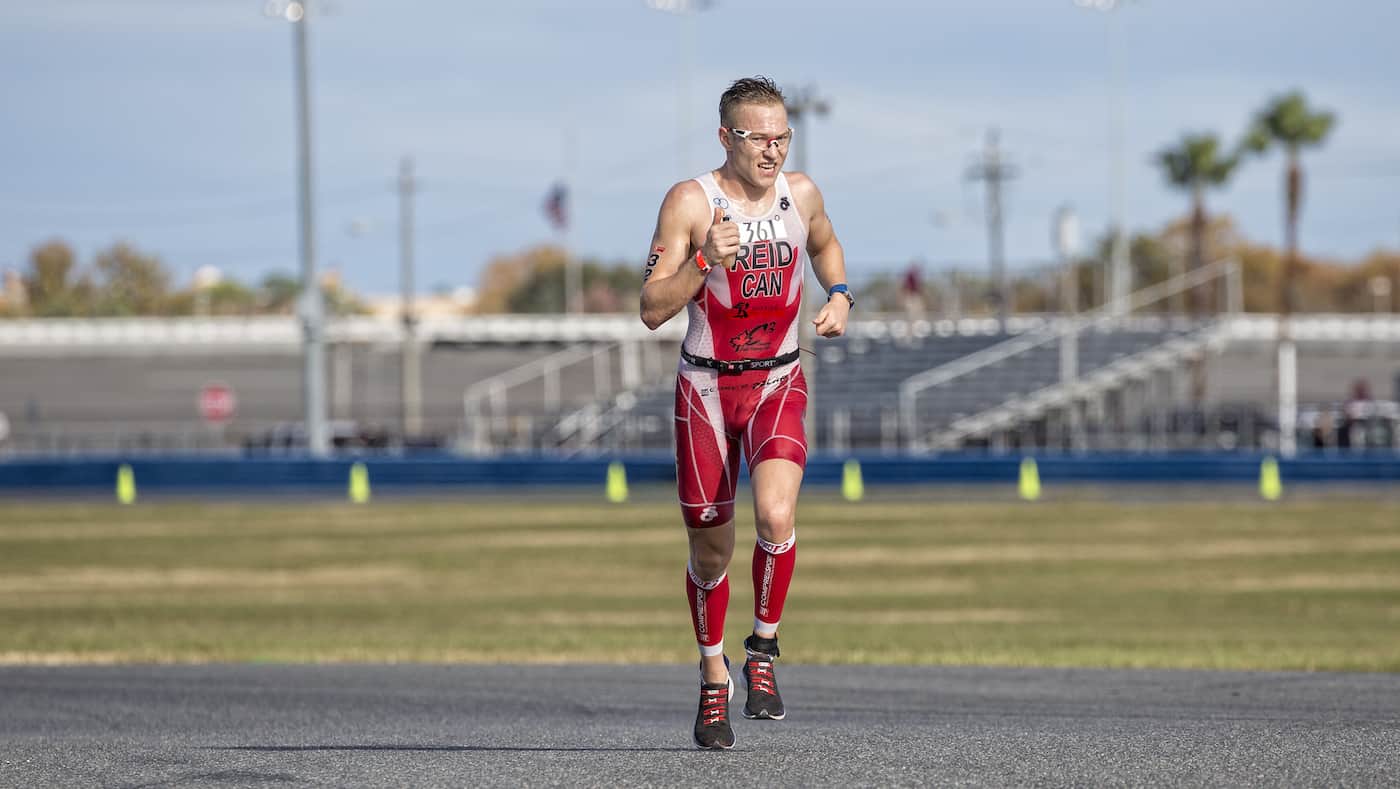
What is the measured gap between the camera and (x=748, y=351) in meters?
7.01

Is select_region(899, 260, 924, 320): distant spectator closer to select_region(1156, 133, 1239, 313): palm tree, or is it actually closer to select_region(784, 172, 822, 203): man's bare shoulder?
select_region(1156, 133, 1239, 313): palm tree

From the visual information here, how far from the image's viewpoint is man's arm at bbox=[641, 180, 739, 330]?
6.43 metres

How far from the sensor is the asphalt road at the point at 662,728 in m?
6.20

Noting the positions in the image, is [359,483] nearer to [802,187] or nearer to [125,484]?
[125,484]

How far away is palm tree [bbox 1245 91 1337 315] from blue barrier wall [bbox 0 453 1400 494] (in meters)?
33.1

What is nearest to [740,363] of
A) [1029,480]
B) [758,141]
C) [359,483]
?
[758,141]

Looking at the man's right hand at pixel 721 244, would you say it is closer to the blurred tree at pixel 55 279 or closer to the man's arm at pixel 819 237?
the man's arm at pixel 819 237

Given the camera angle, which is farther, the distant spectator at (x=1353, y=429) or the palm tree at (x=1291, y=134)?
the palm tree at (x=1291, y=134)

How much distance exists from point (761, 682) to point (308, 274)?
3588 centimetres

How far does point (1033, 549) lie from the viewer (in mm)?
26734

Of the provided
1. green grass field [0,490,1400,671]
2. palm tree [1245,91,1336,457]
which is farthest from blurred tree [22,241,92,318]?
palm tree [1245,91,1336,457]

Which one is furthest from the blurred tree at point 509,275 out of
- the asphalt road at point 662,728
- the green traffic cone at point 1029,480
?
the asphalt road at point 662,728

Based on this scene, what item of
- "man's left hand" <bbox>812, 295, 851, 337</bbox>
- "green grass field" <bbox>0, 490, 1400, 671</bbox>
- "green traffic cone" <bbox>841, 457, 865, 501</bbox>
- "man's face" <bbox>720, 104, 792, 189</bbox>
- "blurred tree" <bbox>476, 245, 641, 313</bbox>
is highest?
"blurred tree" <bbox>476, 245, 641, 313</bbox>

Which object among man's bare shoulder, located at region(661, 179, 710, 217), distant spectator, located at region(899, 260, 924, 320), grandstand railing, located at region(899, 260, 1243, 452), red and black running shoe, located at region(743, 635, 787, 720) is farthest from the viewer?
distant spectator, located at region(899, 260, 924, 320)
